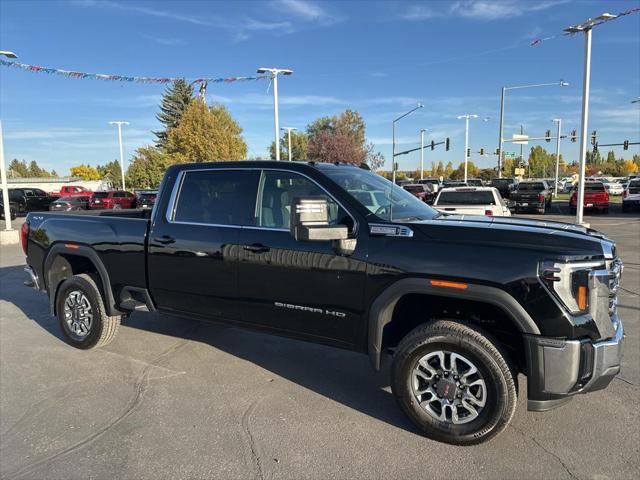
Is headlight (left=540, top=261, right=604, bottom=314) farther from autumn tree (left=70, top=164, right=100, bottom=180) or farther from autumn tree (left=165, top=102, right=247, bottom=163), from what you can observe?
autumn tree (left=70, top=164, right=100, bottom=180)

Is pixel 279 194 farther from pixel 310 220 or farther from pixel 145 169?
pixel 145 169

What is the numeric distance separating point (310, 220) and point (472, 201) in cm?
959

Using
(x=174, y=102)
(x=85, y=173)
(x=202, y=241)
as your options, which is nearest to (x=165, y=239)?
(x=202, y=241)

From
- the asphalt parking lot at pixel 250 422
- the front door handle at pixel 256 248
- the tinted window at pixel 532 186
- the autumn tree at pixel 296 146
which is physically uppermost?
the autumn tree at pixel 296 146

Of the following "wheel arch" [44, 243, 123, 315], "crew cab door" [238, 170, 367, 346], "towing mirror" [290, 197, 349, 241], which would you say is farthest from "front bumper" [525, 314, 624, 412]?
"wheel arch" [44, 243, 123, 315]

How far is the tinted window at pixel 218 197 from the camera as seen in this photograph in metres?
4.07

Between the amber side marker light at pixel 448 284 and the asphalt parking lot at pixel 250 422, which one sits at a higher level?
the amber side marker light at pixel 448 284

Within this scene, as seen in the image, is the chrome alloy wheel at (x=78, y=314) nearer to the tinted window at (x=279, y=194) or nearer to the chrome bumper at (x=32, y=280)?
the chrome bumper at (x=32, y=280)

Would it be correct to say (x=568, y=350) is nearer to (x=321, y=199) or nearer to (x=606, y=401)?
(x=606, y=401)

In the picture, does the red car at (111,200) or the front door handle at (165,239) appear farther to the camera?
the red car at (111,200)

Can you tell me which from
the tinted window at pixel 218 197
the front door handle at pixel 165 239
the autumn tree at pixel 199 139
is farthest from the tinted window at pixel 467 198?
the autumn tree at pixel 199 139

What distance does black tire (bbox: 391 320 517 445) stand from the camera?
9.93ft

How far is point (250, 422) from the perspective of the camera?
351cm

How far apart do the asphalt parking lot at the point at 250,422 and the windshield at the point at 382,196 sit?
1.53 meters
